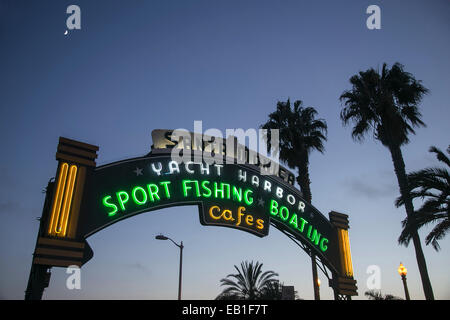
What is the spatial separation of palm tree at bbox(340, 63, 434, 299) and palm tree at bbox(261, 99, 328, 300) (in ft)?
10.2

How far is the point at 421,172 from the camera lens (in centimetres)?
1750

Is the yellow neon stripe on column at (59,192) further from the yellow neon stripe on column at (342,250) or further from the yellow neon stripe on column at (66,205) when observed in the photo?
the yellow neon stripe on column at (342,250)

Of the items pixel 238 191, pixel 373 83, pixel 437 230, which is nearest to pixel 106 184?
pixel 238 191

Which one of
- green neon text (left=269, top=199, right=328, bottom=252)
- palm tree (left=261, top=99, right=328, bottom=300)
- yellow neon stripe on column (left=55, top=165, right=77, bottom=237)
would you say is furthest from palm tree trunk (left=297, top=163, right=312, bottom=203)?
yellow neon stripe on column (left=55, top=165, right=77, bottom=237)

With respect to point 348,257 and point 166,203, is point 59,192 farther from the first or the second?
point 348,257

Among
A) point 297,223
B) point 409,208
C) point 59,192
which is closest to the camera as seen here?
point 59,192

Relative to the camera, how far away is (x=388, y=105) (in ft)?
67.3

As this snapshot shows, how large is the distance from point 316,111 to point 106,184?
61.1ft

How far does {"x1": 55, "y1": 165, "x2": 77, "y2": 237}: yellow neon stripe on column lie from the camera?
33.9 ft

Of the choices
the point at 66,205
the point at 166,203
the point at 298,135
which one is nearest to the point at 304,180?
the point at 298,135

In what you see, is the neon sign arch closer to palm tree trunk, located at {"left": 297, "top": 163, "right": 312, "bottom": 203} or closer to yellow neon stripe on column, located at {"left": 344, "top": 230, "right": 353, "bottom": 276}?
yellow neon stripe on column, located at {"left": 344, "top": 230, "right": 353, "bottom": 276}

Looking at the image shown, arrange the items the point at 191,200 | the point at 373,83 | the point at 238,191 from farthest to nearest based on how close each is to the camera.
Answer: the point at 373,83 < the point at 238,191 < the point at 191,200

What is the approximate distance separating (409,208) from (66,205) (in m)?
16.0
